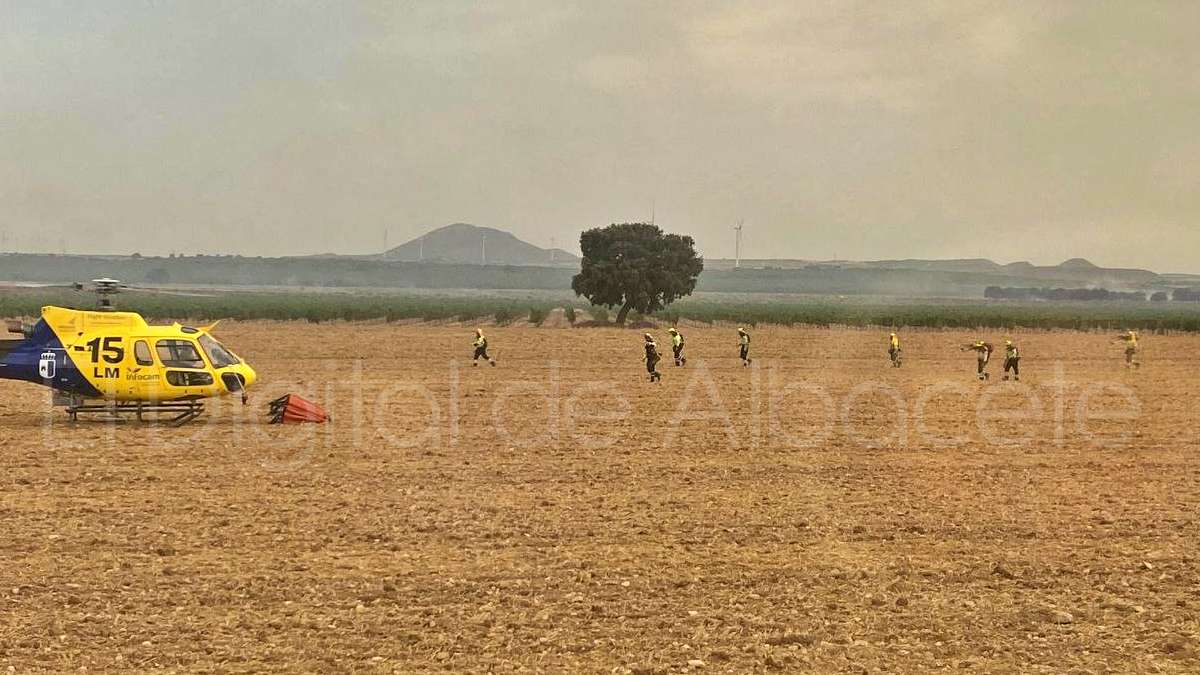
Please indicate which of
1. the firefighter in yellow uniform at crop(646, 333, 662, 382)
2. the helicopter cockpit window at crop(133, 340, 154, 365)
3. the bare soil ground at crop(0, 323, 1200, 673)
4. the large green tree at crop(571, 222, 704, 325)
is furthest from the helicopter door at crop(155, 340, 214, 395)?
the large green tree at crop(571, 222, 704, 325)

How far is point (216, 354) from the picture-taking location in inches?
806

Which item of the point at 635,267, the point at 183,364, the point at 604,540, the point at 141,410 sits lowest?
the point at 604,540

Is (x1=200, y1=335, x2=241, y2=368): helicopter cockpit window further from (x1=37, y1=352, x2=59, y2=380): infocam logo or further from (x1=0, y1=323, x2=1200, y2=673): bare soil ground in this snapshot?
(x1=37, y1=352, x2=59, y2=380): infocam logo

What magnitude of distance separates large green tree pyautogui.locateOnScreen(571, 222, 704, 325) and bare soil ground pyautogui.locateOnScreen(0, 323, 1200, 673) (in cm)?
4971

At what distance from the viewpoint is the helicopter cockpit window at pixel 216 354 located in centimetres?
2030

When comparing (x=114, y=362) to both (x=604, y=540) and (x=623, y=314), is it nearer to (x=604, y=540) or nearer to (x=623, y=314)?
(x=604, y=540)

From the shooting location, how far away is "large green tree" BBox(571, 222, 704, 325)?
73812mm

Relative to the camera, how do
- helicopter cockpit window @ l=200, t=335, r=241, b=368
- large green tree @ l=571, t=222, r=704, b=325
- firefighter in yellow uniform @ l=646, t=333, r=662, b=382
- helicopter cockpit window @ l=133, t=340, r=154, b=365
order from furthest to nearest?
1. large green tree @ l=571, t=222, r=704, b=325
2. firefighter in yellow uniform @ l=646, t=333, r=662, b=382
3. helicopter cockpit window @ l=200, t=335, r=241, b=368
4. helicopter cockpit window @ l=133, t=340, r=154, b=365

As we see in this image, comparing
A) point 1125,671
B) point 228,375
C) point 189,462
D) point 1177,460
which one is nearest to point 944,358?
point 1177,460

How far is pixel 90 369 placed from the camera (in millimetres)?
19484

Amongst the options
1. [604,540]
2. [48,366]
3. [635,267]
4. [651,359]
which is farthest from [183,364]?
[635,267]

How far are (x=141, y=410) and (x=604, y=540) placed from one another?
39.8 ft

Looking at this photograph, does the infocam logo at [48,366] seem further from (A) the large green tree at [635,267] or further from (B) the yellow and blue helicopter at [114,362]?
(A) the large green tree at [635,267]

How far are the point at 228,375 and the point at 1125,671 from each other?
16.7 m
